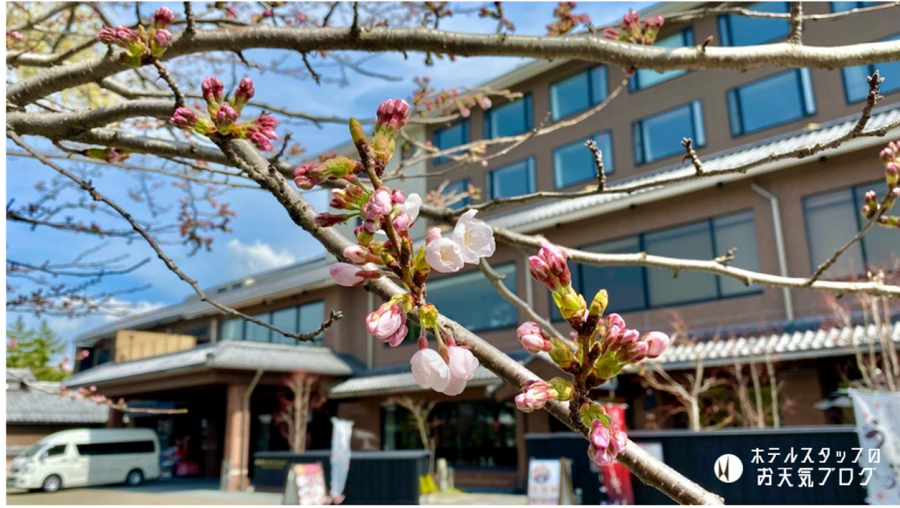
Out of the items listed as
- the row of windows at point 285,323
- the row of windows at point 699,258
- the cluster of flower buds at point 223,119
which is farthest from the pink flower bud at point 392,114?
the row of windows at point 285,323

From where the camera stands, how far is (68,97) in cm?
503

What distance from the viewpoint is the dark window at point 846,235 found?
9766 millimetres

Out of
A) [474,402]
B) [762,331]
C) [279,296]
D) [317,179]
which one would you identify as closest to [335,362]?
[279,296]

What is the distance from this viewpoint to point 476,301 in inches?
619

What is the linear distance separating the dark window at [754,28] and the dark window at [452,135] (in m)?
7.16

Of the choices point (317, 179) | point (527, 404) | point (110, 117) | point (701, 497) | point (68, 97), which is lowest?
point (701, 497)

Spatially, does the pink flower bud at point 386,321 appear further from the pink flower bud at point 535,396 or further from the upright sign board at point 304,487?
the upright sign board at point 304,487

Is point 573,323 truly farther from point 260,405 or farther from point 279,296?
point 260,405

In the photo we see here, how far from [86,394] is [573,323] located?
6.33 meters

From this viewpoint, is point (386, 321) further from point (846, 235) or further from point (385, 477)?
point (846, 235)

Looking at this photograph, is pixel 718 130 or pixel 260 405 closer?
pixel 718 130

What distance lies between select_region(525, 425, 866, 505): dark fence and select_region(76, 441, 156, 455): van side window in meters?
15.6

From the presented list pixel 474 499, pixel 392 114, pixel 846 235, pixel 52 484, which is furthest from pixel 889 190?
pixel 52 484

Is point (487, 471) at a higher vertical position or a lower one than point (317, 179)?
lower
